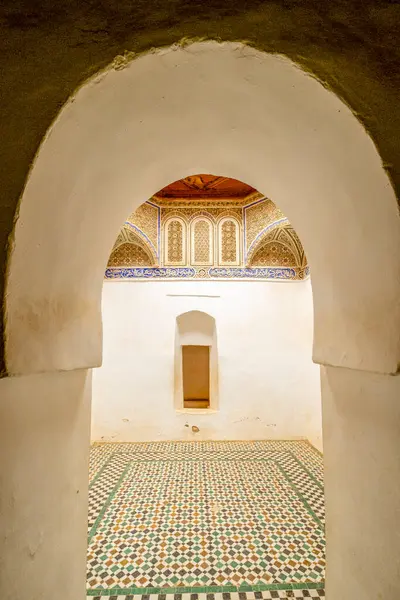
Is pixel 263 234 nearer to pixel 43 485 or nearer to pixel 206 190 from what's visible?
pixel 206 190

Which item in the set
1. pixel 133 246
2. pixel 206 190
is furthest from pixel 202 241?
pixel 133 246

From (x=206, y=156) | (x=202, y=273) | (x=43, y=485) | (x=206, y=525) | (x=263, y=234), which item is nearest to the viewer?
(x=43, y=485)

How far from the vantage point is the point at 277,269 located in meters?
6.55

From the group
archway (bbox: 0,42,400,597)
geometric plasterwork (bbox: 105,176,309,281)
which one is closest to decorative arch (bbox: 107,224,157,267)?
geometric plasterwork (bbox: 105,176,309,281)

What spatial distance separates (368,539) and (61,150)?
1.42 meters

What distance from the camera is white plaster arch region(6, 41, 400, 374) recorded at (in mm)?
907

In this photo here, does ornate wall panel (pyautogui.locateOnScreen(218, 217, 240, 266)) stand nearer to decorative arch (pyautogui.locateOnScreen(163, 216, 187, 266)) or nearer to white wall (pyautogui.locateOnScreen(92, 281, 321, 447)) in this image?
white wall (pyautogui.locateOnScreen(92, 281, 321, 447))

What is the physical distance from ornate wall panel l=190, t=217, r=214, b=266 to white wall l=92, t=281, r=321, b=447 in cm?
46

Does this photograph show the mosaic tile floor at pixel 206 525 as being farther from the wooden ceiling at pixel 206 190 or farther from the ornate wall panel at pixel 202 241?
the wooden ceiling at pixel 206 190

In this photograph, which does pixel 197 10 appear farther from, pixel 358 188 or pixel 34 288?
pixel 34 288

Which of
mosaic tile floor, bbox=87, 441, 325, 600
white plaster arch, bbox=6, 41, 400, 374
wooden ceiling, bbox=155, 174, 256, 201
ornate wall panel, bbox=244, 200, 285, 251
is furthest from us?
ornate wall panel, bbox=244, 200, 285, 251

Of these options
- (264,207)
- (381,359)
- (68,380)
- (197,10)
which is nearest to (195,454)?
(264,207)

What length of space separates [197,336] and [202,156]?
527cm

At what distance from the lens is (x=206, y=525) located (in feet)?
11.5
